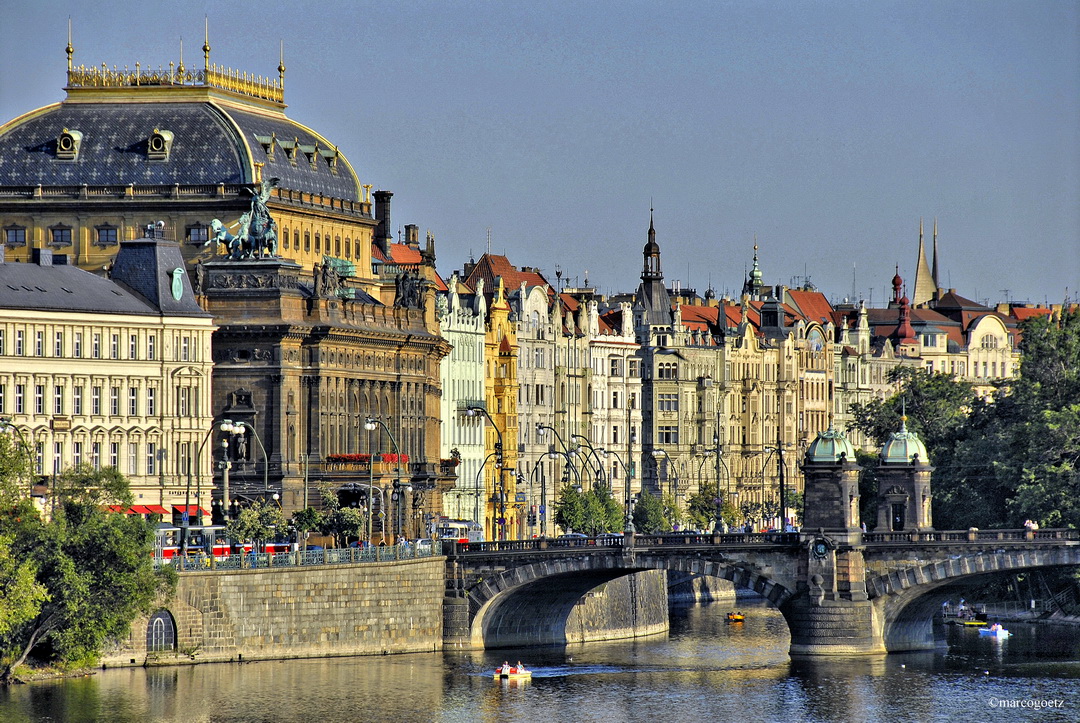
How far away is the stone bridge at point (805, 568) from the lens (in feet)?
521

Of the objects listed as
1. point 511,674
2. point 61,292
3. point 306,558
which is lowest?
point 511,674

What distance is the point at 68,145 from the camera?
648 ft

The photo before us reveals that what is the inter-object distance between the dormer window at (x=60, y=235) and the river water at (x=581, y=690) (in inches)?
1769

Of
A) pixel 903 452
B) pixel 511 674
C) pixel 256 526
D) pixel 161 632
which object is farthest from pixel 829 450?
pixel 161 632

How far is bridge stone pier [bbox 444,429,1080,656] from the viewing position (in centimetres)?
15862

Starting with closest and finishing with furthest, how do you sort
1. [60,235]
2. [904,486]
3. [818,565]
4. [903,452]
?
[818,565]
[904,486]
[903,452]
[60,235]

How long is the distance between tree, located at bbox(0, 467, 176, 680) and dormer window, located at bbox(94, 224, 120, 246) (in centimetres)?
5212

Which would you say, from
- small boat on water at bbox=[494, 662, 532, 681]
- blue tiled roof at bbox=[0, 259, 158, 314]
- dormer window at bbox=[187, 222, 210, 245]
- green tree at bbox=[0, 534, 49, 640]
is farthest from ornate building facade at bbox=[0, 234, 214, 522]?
green tree at bbox=[0, 534, 49, 640]

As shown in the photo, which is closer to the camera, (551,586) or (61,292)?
(551,586)

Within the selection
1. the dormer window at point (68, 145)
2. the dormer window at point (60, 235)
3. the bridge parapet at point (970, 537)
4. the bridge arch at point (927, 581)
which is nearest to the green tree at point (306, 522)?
the bridge parapet at point (970, 537)

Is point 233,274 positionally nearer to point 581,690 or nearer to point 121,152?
point 121,152

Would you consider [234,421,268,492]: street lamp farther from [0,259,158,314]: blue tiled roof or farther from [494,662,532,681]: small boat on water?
[494,662,532,681]: small boat on water

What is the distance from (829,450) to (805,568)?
7528 millimetres

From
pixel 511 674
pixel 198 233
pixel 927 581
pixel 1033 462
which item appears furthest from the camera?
pixel 198 233
